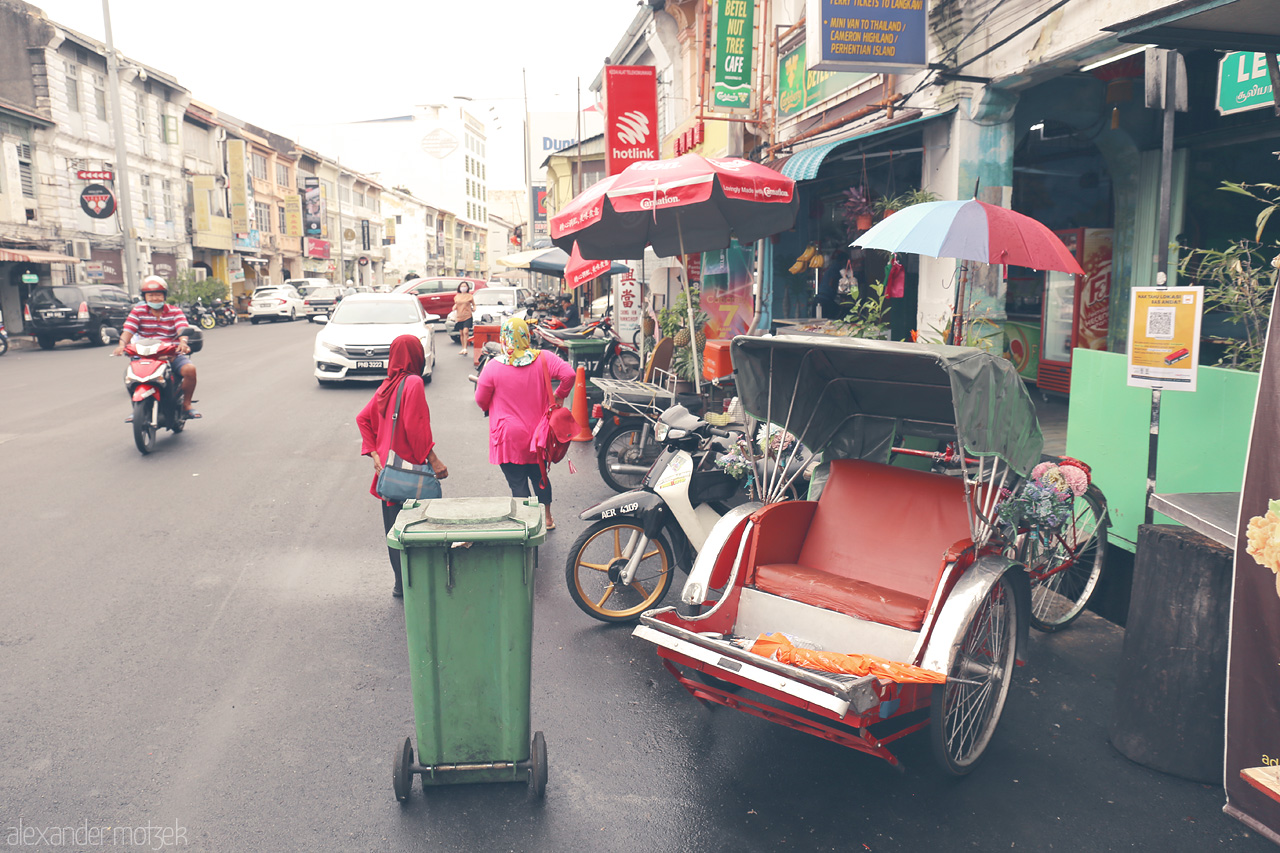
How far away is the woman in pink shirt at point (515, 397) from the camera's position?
6.03 metres

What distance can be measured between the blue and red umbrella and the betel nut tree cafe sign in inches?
103

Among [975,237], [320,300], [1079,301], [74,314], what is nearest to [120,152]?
[74,314]

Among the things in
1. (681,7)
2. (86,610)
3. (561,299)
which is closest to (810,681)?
(86,610)

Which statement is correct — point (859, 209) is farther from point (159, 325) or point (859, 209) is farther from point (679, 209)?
point (159, 325)

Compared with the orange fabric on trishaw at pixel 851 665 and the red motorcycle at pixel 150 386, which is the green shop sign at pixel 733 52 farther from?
the orange fabric on trishaw at pixel 851 665

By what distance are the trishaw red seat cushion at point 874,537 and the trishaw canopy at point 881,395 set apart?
10.4 inches

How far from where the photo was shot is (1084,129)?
8.83m

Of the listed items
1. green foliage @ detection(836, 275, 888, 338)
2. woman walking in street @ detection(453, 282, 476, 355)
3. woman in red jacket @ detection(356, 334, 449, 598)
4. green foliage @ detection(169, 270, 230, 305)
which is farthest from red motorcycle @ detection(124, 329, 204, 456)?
green foliage @ detection(169, 270, 230, 305)

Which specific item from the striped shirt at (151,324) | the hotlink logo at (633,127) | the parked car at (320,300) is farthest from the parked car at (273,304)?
the striped shirt at (151,324)

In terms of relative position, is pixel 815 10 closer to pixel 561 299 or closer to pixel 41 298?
pixel 561 299

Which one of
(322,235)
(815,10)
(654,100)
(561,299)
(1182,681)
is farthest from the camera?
(322,235)

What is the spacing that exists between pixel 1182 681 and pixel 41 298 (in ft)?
85.7

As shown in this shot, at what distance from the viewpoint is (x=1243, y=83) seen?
22.6ft

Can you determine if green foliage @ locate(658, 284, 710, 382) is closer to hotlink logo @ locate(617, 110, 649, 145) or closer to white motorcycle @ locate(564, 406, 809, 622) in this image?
hotlink logo @ locate(617, 110, 649, 145)
